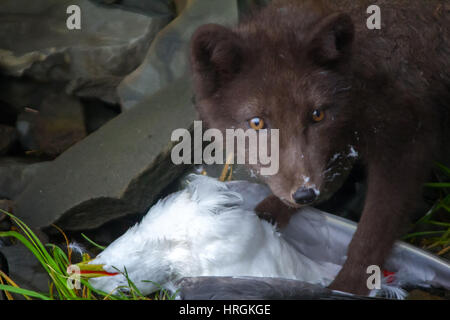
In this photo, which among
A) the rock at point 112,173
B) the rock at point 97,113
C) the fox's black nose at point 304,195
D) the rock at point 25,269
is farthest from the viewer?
the rock at point 97,113

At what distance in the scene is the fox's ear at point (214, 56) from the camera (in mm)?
2297

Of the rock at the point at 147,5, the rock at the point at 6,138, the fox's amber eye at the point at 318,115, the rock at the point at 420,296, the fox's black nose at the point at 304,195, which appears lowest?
the rock at the point at 420,296

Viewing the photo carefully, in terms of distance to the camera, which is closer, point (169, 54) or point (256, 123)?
point (256, 123)

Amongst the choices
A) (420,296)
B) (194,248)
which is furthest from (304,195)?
(420,296)

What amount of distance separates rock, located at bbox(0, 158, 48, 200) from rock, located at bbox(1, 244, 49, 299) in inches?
25.0

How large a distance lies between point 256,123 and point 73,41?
1.89m

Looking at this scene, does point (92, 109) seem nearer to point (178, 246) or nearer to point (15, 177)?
point (15, 177)

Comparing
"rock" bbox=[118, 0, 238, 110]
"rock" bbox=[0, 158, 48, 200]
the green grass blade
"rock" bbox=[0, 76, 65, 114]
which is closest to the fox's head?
"rock" bbox=[118, 0, 238, 110]

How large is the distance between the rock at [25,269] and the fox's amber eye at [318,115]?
1.64m

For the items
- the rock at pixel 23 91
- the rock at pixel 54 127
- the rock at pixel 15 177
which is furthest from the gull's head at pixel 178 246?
the rock at pixel 23 91

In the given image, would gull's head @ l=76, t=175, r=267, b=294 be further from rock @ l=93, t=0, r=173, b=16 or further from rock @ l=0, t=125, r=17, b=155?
rock @ l=93, t=0, r=173, b=16

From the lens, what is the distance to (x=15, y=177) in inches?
137

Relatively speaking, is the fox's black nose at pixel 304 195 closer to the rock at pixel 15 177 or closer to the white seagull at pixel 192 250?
the white seagull at pixel 192 250
